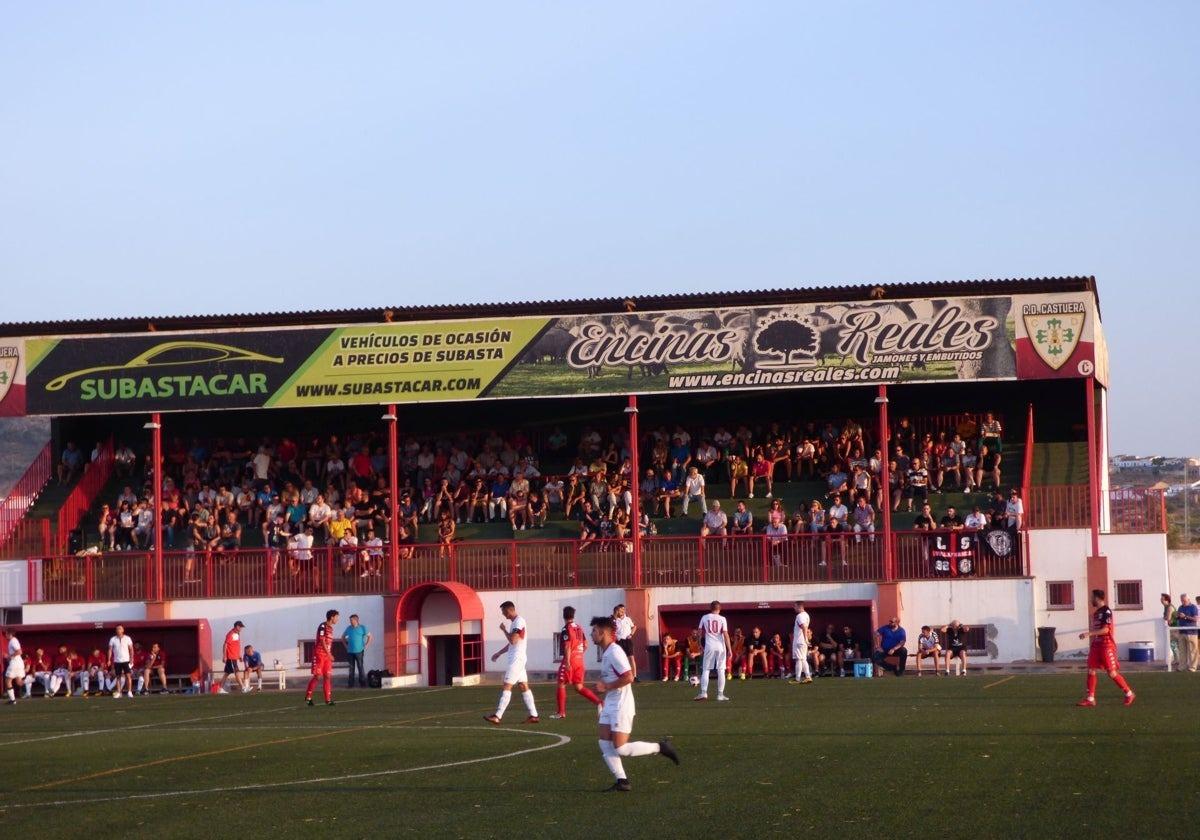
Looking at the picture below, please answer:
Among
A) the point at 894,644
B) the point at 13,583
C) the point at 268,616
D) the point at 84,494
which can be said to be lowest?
the point at 894,644

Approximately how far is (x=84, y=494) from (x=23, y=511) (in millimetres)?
1745

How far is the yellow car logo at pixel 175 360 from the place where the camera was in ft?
149

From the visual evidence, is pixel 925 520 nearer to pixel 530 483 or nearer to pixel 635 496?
pixel 635 496

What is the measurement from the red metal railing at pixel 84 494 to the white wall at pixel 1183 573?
2926 centimetres

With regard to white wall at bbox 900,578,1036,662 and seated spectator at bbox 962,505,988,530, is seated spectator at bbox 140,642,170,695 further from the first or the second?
seated spectator at bbox 962,505,988,530

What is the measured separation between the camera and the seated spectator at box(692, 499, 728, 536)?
42969 mm

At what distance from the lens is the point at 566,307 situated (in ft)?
145

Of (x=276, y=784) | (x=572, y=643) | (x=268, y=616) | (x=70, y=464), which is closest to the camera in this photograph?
(x=276, y=784)

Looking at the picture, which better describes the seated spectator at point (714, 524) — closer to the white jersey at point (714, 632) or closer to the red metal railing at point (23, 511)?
the white jersey at point (714, 632)

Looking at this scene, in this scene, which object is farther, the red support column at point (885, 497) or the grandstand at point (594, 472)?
the grandstand at point (594, 472)

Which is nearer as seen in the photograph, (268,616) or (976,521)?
(976,521)

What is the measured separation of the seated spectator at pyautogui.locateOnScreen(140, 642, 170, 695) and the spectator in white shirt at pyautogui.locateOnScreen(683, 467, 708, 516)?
44.8 ft


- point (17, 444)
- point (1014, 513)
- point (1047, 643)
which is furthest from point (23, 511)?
point (17, 444)

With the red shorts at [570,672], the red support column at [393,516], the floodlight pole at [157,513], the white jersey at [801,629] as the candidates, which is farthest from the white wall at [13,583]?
the red shorts at [570,672]
